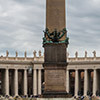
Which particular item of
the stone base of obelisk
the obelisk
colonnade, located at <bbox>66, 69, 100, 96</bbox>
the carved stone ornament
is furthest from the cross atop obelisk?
colonnade, located at <bbox>66, 69, 100, 96</bbox>

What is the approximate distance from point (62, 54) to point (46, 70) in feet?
4.35

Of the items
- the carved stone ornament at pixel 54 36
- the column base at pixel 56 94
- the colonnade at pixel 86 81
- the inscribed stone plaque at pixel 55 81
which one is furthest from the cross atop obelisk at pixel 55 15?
the colonnade at pixel 86 81

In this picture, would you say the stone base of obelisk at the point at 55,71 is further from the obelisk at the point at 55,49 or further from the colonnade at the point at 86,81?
the colonnade at the point at 86,81

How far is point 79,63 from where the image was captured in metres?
82.8

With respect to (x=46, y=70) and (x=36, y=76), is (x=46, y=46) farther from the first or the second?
(x=36, y=76)

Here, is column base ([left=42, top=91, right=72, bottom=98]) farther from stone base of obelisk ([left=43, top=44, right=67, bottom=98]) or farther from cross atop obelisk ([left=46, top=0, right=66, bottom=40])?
cross atop obelisk ([left=46, top=0, right=66, bottom=40])

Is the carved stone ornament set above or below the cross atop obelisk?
below

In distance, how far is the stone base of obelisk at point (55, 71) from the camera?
23.9m

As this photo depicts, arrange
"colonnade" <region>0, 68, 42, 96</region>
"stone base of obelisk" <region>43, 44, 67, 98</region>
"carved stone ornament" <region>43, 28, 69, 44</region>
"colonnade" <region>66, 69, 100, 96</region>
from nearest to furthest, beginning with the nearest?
"stone base of obelisk" <region>43, 44, 67, 98</region> → "carved stone ornament" <region>43, 28, 69, 44</region> → "colonnade" <region>66, 69, 100, 96</region> → "colonnade" <region>0, 68, 42, 96</region>

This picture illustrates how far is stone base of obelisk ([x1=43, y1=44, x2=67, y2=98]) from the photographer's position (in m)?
23.9

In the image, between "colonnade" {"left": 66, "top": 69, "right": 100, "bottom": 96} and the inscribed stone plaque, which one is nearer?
the inscribed stone plaque

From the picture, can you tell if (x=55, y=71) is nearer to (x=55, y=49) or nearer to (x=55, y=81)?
(x=55, y=81)

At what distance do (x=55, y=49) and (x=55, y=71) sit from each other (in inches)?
51.7

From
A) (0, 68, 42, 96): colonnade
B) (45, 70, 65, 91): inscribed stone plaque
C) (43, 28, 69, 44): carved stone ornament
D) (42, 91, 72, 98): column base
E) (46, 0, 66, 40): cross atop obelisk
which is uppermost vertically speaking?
(46, 0, 66, 40): cross atop obelisk
